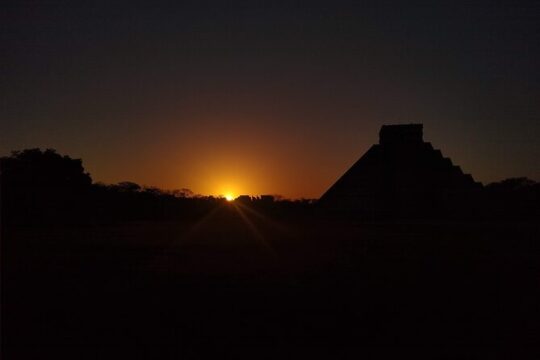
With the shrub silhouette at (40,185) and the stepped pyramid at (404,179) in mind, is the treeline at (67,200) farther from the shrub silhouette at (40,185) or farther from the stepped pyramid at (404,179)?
the stepped pyramid at (404,179)

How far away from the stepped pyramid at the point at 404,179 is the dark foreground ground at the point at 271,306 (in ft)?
54.9

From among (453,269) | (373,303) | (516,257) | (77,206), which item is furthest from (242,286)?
(77,206)

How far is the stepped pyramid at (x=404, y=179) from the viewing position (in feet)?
81.7

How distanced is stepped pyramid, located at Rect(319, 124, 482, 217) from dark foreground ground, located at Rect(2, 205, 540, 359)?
1674 centimetres

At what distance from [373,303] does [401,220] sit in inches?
830

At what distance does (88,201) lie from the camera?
97.4ft

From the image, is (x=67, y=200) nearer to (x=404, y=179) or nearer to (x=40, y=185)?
(x=40, y=185)

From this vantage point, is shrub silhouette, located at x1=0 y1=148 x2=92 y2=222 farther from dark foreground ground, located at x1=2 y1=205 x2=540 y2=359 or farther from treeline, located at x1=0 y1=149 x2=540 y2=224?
dark foreground ground, located at x1=2 y1=205 x2=540 y2=359

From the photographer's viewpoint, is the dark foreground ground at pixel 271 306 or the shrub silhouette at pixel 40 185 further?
the shrub silhouette at pixel 40 185

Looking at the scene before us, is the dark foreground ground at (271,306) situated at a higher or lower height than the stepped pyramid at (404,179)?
lower

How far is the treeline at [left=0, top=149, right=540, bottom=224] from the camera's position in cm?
2494

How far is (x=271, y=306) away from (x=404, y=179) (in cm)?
2160

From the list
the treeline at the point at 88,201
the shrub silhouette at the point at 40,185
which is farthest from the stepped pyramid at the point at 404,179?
the shrub silhouette at the point at 40,185

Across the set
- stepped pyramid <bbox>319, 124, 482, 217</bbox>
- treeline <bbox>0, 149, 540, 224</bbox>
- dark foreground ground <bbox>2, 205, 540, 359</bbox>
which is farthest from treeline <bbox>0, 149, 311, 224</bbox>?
dark foreground ground <bbox>2, 205, 540, 359</bbox>
